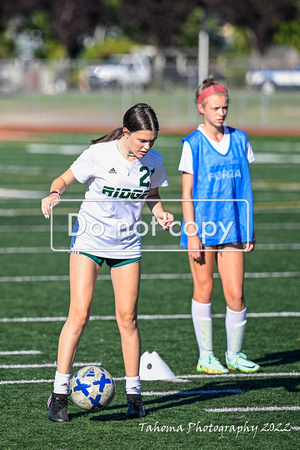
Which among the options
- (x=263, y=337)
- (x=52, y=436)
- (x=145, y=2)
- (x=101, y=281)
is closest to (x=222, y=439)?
(x=52, y=436)

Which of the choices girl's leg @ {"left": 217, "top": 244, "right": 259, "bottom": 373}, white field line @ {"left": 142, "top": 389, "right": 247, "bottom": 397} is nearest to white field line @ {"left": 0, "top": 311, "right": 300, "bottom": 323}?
girl's leg @ {"left": 217, "top": 244, "right": 259, "bottom": 373}

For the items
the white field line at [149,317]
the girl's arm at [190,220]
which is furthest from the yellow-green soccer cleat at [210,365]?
the white field line at [149,317]

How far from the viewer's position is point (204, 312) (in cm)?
683

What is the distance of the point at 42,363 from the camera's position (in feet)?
22.9

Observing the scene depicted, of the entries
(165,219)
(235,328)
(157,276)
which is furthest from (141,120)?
(157,276)

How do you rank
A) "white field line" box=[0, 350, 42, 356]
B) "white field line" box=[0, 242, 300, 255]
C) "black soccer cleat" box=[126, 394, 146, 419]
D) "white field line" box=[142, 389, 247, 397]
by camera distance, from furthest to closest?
"white field line" box=[0, 242, 300, 255] < "white field line" box=[0, 350, 42, 356] < "white field line" box=[142, 389, 247, 397] < "black soccer cleat" box=[126, 394, 146, 419]

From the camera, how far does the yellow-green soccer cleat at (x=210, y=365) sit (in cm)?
677

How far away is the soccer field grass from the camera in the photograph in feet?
17.5

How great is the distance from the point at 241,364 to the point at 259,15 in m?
66.6

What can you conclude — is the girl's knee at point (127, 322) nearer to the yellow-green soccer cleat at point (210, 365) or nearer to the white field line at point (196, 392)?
the white field line at point (196, 392)

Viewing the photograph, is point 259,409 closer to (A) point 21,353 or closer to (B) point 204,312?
(B) point 204,312

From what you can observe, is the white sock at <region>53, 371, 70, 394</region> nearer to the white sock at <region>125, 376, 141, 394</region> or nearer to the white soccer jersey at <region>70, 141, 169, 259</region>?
the white sock at <region>125, 376, 141, 394</region>

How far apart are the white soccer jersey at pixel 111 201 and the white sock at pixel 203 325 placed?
4.90 ft

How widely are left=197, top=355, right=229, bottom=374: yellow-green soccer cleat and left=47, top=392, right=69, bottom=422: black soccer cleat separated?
5.08 ft
